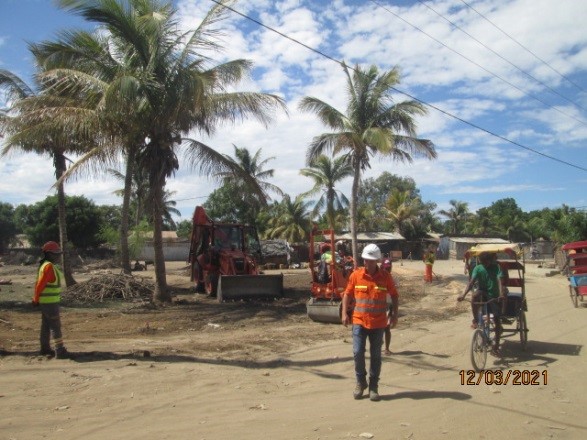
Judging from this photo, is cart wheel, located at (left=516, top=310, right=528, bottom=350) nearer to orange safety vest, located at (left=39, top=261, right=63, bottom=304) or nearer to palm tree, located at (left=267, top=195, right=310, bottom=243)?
orange safety vest, located at (left=39, top=261, right=63, bottom=304)

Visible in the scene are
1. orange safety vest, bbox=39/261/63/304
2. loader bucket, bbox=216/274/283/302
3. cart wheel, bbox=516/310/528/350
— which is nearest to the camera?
orange safety vest, bbox=39/261/63/304

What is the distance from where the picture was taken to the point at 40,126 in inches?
539

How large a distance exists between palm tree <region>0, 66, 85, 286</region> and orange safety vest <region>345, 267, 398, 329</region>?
1058 centimetres

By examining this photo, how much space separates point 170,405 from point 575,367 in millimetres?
5642

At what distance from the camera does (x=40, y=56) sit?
51.6 feet

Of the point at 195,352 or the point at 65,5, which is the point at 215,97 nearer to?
the point at 65,5

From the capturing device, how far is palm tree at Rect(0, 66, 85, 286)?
45.3ft

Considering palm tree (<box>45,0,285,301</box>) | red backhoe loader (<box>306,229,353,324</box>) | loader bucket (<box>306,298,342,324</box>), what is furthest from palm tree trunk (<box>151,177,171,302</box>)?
loader bucket (<box>306,298,342,324</box>)

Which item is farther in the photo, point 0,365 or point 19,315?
point 19,315

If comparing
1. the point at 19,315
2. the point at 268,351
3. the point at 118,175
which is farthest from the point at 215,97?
the point at 118,175

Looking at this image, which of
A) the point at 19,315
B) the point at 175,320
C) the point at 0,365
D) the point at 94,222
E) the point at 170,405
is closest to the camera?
the point at 170,405

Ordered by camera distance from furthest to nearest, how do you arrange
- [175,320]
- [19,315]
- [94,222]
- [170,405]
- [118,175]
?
[94,222], [118,175], [19,315], [175,320], [170,405]

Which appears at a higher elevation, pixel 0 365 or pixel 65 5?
pixel 65 5
